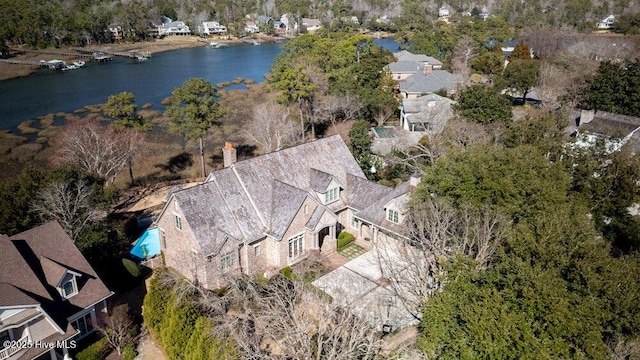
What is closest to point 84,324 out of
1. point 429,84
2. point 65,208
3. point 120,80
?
point 65,208

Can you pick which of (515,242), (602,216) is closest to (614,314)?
(515,242)

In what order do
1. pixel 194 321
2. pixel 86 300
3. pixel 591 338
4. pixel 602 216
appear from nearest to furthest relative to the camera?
pixel 591 338
pixel 194 321
pixel 86 300
pixel 602 216

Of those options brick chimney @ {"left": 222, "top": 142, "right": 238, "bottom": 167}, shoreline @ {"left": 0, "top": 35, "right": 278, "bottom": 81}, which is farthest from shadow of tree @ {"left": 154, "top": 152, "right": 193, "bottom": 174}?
shoreline @ {"left": 0, "top": 35, "right": 278, "bottom": 81}

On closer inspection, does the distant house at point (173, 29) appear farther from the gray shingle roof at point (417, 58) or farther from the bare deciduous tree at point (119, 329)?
the bare deciduous tree at point (119, 329)

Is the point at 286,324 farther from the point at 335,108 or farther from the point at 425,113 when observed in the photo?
the point at 425,113

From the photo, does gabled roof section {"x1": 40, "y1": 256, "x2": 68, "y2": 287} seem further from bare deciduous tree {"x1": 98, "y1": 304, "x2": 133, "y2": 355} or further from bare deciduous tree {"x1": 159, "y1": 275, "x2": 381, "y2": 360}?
bare deciduous tree {"x1": 159, "y1": 275, "x2": 381, "y2": 360}

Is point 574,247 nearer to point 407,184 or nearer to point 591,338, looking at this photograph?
point 591,338
